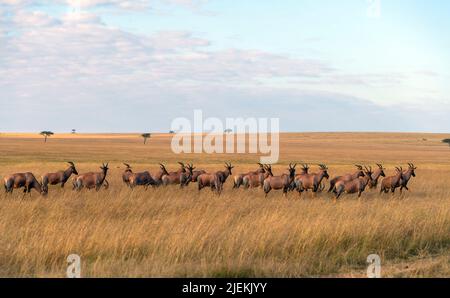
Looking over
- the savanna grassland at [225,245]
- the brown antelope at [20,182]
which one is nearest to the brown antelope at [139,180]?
the brown antelope at [20,182]

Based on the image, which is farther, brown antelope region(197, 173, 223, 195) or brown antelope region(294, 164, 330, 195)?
brown antelope region(197, 173, 223, 195)

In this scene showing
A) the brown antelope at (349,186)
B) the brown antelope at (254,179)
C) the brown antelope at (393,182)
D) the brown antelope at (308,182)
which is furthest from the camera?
the brown antelope at (254,179)

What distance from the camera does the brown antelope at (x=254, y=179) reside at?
76.4 feet

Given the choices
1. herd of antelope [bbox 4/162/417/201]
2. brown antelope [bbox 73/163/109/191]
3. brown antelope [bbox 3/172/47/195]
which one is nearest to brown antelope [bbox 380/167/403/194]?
herd of antelope [bbox 4/162/417/201]

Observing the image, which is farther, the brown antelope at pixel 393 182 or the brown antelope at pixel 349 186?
the brown antelope at pixel 393 182

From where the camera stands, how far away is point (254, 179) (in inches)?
923

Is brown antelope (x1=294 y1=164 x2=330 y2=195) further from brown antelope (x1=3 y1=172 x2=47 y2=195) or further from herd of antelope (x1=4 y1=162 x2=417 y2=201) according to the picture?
brown antelope (x1=3 y1=172 x2=47 y2=195)

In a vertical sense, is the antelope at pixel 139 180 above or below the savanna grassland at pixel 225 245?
above

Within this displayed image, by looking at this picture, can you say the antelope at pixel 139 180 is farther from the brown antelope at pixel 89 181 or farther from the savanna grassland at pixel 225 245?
the savanna grassland at pixel 225 245

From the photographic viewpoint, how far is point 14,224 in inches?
518

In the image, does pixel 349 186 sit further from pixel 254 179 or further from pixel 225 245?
pixel 225 245

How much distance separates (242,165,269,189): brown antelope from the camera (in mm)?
23281
